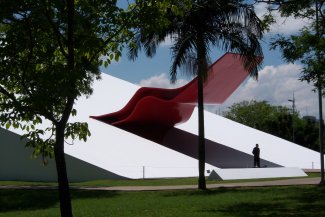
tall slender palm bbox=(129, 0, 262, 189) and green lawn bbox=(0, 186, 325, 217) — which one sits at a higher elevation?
tall slender palm bbox=(129, 0, 262, 189)

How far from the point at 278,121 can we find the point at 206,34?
5122 cm

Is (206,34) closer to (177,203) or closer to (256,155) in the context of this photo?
(177,203)

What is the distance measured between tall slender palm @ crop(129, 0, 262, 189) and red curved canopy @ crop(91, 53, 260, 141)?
387 inches

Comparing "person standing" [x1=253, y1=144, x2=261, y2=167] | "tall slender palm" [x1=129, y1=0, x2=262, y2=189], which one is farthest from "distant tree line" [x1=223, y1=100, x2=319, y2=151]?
"tall slender palm" [x1=129, y1=0, x2=262, y2=189]

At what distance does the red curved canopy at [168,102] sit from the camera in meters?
28.2

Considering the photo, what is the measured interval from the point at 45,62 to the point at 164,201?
284 inches

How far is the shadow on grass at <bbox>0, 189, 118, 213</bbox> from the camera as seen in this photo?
47.6 feet

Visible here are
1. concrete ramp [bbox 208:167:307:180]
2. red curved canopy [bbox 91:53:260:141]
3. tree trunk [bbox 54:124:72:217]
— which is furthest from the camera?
red curved canopy [bbox 91:53:260:141]

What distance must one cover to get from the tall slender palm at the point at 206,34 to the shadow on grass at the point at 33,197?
3442 millimetres

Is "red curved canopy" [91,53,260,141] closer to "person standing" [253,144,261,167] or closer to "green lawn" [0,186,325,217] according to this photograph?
"person standing" [253,144,261,167]

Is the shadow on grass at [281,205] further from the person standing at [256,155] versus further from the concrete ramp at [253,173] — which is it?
the person standing at [256,155]

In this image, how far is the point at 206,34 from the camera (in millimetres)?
16750

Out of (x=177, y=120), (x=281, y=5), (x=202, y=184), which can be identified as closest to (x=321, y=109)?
(x=202, y=184)

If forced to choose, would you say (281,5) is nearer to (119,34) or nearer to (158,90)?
(119,34)
